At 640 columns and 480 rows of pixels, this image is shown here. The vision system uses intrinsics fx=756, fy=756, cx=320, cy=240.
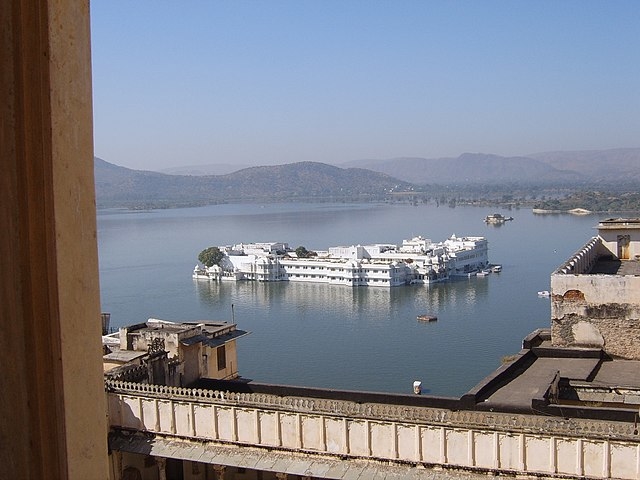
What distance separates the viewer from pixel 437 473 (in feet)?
25.5

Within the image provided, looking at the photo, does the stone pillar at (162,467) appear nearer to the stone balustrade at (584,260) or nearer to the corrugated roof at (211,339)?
the corrugated roof at (211,339)

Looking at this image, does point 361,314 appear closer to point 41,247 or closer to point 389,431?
point 389,431

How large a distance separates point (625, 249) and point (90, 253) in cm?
1829

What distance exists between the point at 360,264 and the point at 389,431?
41.8 m

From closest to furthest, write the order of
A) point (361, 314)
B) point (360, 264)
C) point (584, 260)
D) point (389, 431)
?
point (389, 431)
point (584, 260)
point (361, 314)
point (360, 264)

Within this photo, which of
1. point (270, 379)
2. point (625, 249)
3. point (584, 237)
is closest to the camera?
point (625, 249)

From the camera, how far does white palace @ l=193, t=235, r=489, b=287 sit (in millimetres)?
49656

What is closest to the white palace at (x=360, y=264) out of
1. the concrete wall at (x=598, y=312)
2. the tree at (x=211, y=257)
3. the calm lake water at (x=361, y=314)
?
the tree at (x=211, y=257)

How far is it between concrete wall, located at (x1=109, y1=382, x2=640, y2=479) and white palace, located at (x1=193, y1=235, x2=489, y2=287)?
40400 mm

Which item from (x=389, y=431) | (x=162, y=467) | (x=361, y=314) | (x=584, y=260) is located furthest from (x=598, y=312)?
(x=361, y=314)

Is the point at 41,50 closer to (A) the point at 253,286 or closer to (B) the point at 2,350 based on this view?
(B) the point at 2,350

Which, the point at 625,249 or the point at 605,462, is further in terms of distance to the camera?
the point at 625,249

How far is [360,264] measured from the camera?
4981cm

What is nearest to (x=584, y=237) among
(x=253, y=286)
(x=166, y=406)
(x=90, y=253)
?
(x=253, y=286)
